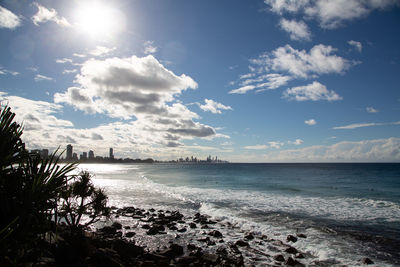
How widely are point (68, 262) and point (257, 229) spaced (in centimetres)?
1173

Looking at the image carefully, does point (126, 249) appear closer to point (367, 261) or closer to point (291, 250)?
point (291, 250)

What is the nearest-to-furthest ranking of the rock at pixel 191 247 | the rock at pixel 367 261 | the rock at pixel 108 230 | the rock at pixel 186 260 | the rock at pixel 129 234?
the rock at pixel 186 260
the rock at pixel 367 261
the rock at pixel 191 247
the rock at pixel 129 234
the rock at pixel 108 230

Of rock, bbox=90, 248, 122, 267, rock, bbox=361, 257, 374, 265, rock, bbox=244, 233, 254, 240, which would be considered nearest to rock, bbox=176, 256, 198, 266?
rock, bbox=90, 248, 122, 267

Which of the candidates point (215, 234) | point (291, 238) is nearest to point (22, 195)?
point (215, 234)

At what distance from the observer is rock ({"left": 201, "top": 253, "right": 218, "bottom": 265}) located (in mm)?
9834

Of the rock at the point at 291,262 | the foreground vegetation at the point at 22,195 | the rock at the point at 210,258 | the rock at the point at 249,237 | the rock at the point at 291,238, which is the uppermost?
the foreground vegetation at the point at 22,195

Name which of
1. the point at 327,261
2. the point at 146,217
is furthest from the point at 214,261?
the point at 146,217

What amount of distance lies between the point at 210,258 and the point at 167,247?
306 cm

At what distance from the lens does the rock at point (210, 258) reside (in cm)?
983

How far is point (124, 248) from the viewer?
10.7 metres

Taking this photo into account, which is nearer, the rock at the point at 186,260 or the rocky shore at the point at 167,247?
the rocky shore at the point at 167,247

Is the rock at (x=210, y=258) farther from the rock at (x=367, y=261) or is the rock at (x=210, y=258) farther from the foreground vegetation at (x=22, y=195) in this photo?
the foreground vegetation at (x=22, y=195)

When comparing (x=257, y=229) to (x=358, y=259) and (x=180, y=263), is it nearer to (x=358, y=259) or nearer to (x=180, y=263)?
(x=358, y=259)

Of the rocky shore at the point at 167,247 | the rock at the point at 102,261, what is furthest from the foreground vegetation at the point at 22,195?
the rock at the point at 102,261
